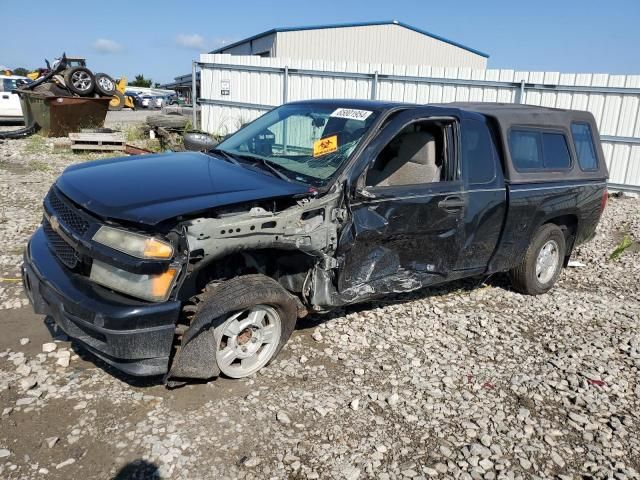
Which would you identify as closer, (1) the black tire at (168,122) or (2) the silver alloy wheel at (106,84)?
(1) the black tire at (168,122)

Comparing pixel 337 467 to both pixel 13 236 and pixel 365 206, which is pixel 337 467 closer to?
pixel 365 206

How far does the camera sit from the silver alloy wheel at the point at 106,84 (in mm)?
15834

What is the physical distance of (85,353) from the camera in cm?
358

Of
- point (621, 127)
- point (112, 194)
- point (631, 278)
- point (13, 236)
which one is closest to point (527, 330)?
point (631, 278)

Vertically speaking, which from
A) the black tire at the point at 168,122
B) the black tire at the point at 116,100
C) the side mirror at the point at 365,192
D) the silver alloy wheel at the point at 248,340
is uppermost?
the black tire at the point at 116,100

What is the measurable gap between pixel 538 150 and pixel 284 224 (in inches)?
118

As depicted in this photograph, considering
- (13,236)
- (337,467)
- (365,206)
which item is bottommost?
(337,467)

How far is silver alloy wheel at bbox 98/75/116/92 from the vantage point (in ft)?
52.0

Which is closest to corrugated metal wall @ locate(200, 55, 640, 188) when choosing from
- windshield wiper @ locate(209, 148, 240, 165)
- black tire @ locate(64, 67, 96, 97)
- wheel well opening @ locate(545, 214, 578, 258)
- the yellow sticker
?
black tire @ locate(64, 67, 96, 97)

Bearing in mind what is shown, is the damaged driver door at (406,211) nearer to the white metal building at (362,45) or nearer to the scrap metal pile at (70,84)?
the scrap metal pile at (70,84)

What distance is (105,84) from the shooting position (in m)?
16.1

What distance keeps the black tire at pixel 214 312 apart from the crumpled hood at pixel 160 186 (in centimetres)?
54

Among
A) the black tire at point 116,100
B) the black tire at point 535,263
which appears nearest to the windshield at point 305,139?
the black tire at point 535,263

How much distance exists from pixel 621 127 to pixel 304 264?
10152 millimetres
